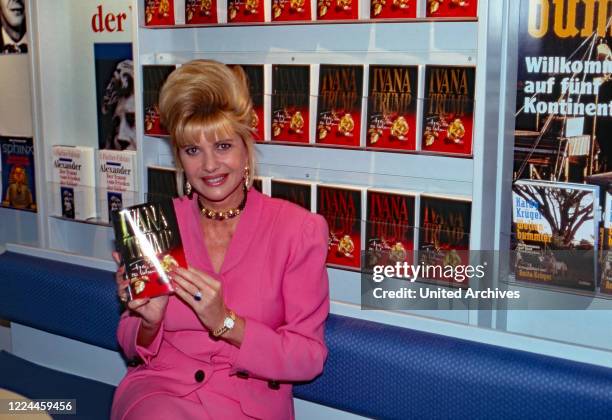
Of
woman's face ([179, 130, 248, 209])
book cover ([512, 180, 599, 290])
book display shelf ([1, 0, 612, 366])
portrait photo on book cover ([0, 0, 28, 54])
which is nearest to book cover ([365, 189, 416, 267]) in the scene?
book display shelf ([1, 0, 612, 366])

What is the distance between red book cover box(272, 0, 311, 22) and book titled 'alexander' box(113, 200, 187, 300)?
1.33 metres

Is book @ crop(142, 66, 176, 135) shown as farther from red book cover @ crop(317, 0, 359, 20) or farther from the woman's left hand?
the woman's left hand

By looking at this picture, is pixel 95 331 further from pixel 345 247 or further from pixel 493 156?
pixel 493 156

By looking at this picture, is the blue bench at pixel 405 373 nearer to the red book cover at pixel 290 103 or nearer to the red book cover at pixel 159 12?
the red book cover at pixel 290 103

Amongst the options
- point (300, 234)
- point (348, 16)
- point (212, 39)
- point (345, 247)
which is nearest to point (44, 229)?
point (212, 39)

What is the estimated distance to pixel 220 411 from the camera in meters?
2.16

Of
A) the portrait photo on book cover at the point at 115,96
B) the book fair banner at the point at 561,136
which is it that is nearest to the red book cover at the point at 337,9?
the book fair banner at the point at 561,136

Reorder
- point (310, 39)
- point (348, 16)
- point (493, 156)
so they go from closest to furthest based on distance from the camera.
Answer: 1. point (493, 156)
2. point (348, 16)
3. point (310, 39)

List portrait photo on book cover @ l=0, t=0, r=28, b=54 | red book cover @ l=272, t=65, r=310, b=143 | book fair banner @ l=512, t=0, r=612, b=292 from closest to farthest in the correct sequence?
book fair banner @ l=512, t=0, r=612, b=292 → red book cover @ l=272, t=65, r=310, b=143 → portrait photo on book cover @ l=0, t=0, r=28, b=54

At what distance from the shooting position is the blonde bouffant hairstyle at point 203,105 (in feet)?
7.14

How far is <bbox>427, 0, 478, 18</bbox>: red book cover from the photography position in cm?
276

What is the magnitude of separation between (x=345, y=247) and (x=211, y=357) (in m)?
1.11

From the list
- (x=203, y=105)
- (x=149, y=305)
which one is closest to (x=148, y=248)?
(x=149, y=305)

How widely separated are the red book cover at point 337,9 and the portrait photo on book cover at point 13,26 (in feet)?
6.65
